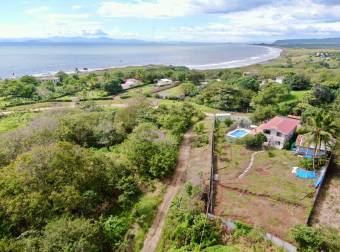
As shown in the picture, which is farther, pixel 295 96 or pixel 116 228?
pixel 295 96

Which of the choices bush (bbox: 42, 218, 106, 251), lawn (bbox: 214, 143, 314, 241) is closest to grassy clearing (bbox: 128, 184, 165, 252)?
bush (bbox: 42, 218, 106, 251)

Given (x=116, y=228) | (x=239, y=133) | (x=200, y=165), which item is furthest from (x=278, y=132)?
(x=116, y=228)

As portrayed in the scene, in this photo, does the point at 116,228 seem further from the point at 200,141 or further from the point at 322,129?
the point at 322,129

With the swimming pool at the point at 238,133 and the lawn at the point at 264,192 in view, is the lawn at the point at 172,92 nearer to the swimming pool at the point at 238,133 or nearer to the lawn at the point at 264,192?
the swimming pool at the point at 238,133

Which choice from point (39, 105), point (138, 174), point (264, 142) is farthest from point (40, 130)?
point (39, 105)

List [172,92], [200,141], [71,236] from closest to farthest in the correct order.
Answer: [71,236] < [200,141] < [172,92]

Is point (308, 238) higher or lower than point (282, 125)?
lower

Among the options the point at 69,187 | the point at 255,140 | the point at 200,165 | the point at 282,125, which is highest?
the point at 282,125

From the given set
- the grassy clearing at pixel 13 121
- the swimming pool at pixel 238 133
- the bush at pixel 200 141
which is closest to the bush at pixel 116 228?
the bush at pixel 200 141
